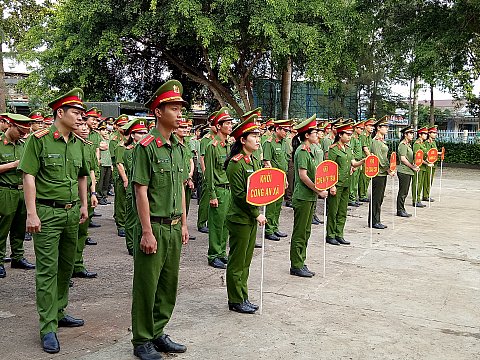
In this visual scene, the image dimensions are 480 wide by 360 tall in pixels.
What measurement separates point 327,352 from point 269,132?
7.25 metres

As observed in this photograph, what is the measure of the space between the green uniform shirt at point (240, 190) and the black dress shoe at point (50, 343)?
1.97m

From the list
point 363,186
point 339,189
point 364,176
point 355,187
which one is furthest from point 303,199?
point 363,186

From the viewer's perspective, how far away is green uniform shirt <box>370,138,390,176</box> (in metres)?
10.3

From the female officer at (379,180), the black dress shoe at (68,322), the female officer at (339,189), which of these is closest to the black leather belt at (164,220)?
the black dress shoe at (68,322)

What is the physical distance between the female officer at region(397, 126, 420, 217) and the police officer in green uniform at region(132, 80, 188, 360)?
8262 millimetres

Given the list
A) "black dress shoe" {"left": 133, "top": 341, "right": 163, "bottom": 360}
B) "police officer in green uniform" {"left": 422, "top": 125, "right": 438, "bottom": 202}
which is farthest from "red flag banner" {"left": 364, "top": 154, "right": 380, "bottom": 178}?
"black dress shoe" {"left": 133, "top": 341, "right": 163, "bottom": 360}

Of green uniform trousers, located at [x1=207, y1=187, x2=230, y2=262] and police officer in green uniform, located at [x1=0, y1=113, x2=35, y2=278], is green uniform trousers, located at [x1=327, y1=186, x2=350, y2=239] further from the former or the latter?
police officer in green uniform, located at [x1=0, y1=113, x2=35, y2=278]

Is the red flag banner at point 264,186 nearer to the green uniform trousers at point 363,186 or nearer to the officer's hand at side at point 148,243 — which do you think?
the officer's hand at side at point 148,243

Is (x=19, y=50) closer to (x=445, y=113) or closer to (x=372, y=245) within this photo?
(x=372, y=245)

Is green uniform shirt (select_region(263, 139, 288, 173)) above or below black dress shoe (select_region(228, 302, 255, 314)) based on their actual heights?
above

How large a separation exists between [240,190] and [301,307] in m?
1.39

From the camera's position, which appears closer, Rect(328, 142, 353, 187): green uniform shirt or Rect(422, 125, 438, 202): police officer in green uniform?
Rect(328, 142, 353, 187): green uniform shirt

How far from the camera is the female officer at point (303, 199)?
21.9 ft

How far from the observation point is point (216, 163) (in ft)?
24.5
